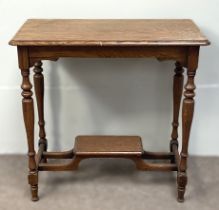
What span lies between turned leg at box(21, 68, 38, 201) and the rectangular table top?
0.15 meters

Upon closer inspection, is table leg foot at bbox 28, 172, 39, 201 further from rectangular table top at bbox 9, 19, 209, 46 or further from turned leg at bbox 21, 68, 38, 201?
rectangular table top at bbox 9, 19, 209, 46

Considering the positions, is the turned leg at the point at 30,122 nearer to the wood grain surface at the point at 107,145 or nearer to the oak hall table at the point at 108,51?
the oak hall table at the point at 108,51

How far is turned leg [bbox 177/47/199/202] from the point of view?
1.45m

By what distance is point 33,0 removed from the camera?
1831 millimetres

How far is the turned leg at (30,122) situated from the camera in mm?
1490

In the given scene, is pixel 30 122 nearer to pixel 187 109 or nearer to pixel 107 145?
pixel 107 145

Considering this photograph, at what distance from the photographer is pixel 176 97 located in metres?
1.84

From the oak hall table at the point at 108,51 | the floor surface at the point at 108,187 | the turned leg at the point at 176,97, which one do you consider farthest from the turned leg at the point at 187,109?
the turned leg at the point at 176,97

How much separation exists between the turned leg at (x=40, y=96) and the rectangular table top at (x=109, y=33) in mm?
215

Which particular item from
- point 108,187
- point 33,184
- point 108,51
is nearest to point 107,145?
point 108,187

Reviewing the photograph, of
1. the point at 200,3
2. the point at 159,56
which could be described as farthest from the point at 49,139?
the point at 200,3

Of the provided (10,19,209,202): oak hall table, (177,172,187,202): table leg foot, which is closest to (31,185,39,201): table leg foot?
(10,19,209,202): oak hall table

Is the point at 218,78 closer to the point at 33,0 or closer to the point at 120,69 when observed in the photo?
the point at 120,69

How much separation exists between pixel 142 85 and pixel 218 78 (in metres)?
0.37
